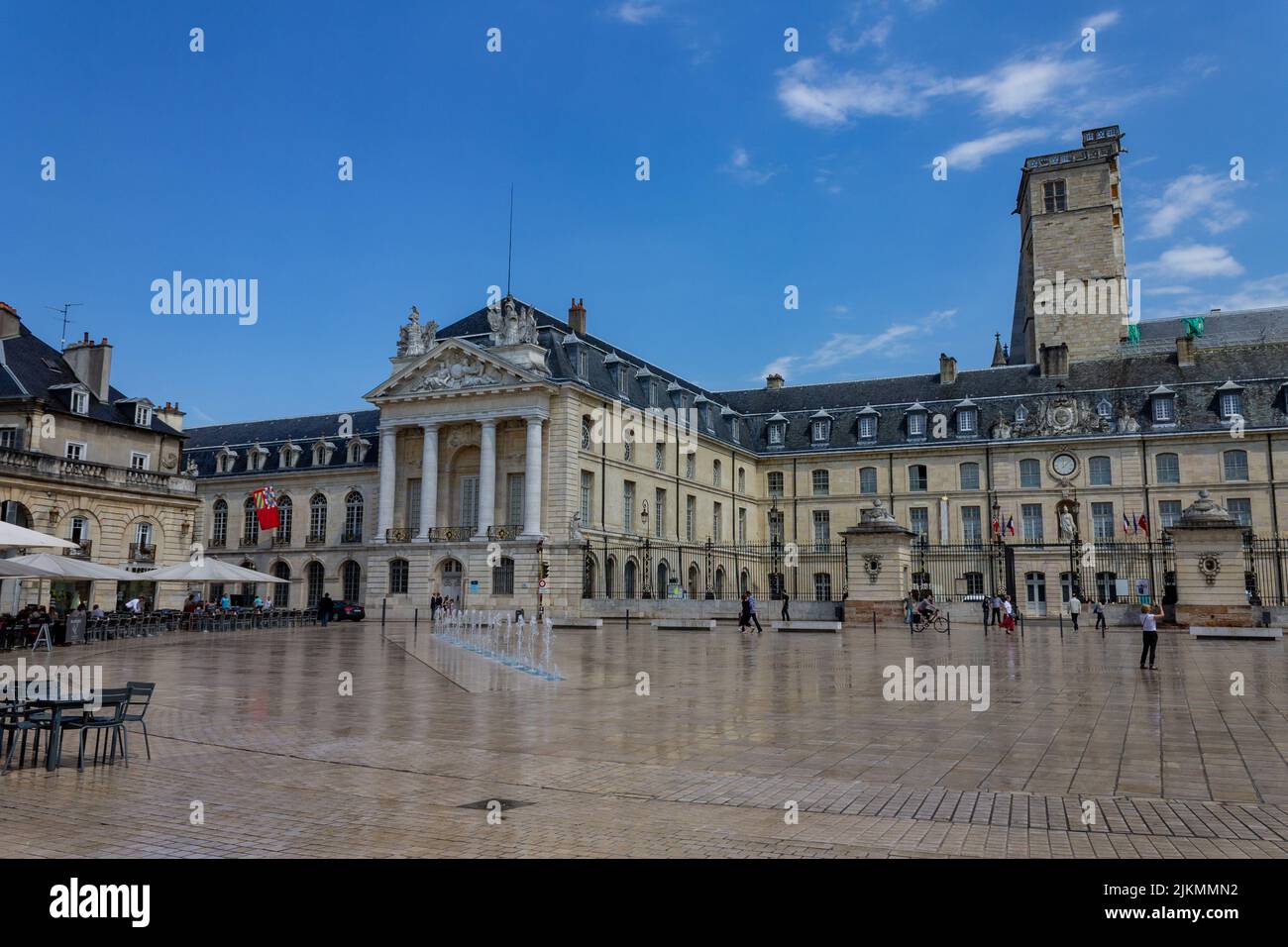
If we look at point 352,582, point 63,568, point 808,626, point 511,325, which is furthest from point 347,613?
point 808,626

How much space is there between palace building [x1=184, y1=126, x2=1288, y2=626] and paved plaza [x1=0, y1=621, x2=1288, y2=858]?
84.3 ft

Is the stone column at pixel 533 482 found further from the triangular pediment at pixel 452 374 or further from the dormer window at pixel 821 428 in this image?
the dormer window at pixel 821 428

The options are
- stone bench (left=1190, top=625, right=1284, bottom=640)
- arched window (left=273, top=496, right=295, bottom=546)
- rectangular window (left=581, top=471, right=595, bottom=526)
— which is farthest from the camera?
arched window (left=273, top=496, right=295, bottom=546)

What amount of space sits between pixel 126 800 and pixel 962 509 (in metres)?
53.1

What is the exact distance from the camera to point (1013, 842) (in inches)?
225

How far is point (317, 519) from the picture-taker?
2258 inches

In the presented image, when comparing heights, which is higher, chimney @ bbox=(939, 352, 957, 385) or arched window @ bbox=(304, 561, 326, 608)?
chimney @ bbox=(939, 352, 957, 385)

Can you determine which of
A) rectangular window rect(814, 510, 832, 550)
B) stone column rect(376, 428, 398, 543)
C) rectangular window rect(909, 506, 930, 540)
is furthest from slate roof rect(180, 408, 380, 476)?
rectangular window rect(909, 506, 930, 540)

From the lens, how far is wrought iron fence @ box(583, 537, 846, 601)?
46125 millimetres

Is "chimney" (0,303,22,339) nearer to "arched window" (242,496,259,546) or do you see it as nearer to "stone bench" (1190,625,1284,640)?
"arched window" (242,496,259,546)

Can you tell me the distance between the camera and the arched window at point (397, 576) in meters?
49.2

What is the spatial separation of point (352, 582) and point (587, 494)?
16.9 metres

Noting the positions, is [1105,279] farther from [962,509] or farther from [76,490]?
[76,490]

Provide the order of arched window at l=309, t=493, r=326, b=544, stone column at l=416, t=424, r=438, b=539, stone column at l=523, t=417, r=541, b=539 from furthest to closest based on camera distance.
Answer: arched window at l=309, t=493, r=326, b=544, stone column at l=416, t=424, r=438, b=539, stone column at l=523, t=417, r=541, b=539
